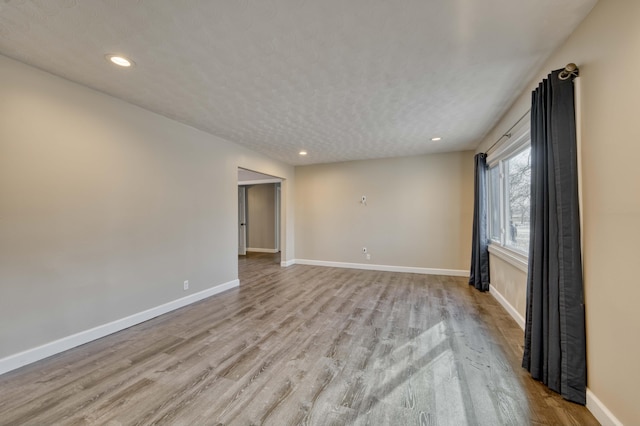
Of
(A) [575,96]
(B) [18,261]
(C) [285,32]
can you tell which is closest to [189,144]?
(B) [18,261]

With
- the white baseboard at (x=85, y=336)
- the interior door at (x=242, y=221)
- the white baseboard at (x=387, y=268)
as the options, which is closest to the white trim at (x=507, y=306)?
the white baseboard at (x=387, y=268)

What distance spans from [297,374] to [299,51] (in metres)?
2.59

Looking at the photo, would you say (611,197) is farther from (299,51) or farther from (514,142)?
(299,51)

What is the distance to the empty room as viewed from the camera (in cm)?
156

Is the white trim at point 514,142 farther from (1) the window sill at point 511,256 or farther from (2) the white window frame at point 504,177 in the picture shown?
(1) the window sill at point 511,256

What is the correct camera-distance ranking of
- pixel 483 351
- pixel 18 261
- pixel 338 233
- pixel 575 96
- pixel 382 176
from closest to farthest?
pixel 575 96 → pixel 18 261 → pixel 483 351 → pixel 382 176 → pixel 338 233

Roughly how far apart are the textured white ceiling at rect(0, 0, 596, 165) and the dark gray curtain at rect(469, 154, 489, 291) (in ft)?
3.94

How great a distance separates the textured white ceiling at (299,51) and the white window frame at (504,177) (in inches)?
17.2

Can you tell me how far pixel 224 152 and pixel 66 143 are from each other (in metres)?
2.08

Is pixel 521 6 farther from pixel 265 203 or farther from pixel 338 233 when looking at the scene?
pixel 265 203

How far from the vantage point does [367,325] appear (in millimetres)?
2953

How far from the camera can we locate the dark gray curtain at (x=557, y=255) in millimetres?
1678

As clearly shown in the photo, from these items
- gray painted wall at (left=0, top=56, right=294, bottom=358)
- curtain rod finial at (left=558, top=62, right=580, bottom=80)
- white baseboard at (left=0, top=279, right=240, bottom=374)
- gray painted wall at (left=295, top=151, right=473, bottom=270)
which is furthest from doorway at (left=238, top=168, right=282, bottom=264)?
curtain rod finial at (left=558, top=62, right=580, bottom=80)

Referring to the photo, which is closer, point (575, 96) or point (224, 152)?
point (575, 96)
